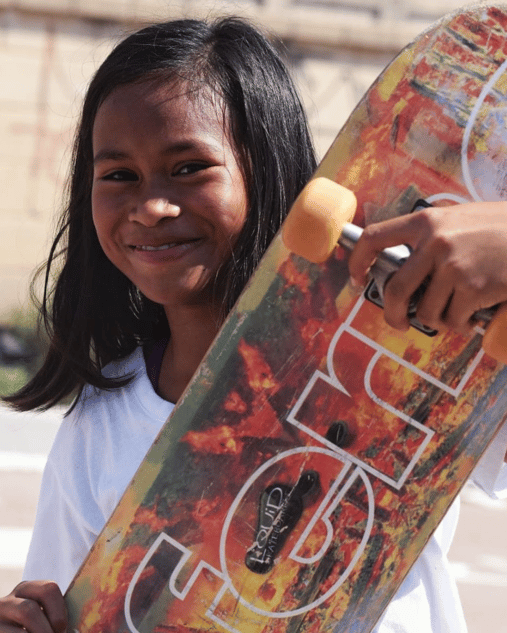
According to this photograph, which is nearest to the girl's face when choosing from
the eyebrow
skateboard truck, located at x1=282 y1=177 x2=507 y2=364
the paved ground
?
the eyebrow

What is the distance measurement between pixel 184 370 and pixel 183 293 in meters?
0.17

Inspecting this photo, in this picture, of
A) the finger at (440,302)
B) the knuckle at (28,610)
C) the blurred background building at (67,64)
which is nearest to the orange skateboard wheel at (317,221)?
the finger at (440,302)

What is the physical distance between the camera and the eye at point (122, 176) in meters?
1.65

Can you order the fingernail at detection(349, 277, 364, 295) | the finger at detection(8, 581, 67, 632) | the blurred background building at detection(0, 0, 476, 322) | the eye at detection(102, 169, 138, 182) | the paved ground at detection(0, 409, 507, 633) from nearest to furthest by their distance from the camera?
1. the fingernail at detection(349, 277, 364, 295)
2. the finger at detection(8, 581, 67, 632)
3. the eye at detection(102, 169, 138, 182)
4. the paved ground at detection(0, 409, 507, 633)
5. the blurred background building at detection(0, 0, 476, 322)

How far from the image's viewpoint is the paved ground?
458 cm

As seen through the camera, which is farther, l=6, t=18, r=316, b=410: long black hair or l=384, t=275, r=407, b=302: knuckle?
l=6, t=18, r=316, b=410: long black hair

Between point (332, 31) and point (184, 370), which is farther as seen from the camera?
point (332, 31)

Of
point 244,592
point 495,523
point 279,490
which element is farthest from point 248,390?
point 495,523

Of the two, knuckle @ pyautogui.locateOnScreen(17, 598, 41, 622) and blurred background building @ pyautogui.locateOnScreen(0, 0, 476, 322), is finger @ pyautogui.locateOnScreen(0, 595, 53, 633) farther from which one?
blurred background building @ pyautogui.locateOnScreen(0, 0, 476, 322)

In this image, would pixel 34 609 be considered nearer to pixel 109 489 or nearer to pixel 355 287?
pixel 109 489

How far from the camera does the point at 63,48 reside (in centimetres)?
1006

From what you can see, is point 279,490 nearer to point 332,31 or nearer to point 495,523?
point 495,523

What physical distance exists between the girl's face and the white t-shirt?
0.23 meters

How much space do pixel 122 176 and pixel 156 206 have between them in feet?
0.42
